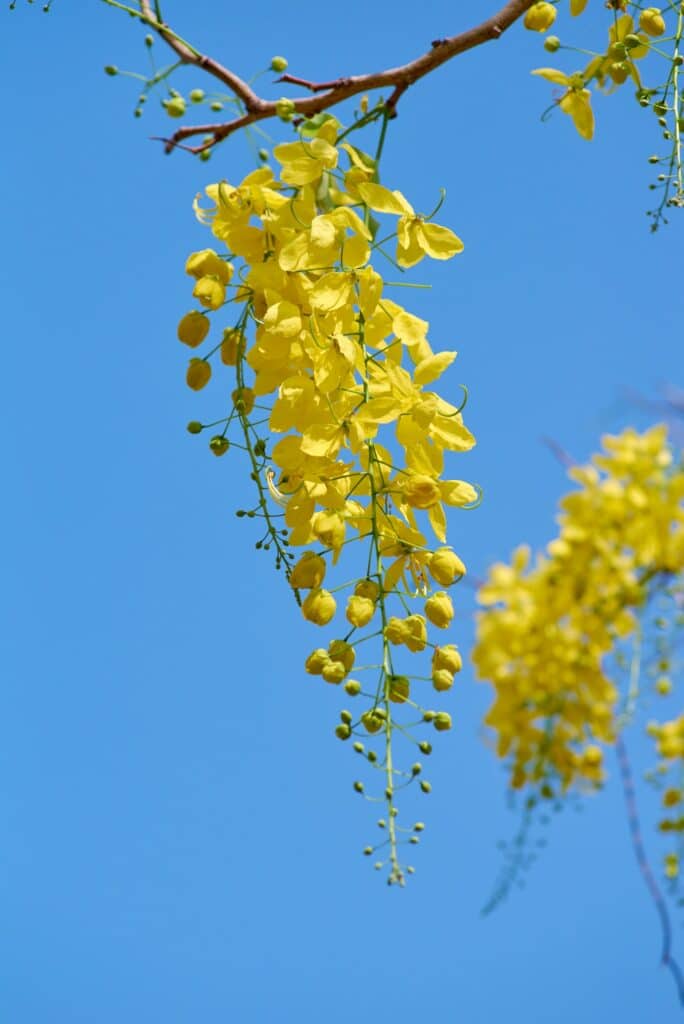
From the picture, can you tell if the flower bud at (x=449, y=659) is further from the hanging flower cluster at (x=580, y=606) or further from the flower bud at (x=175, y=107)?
the hanging flower cluster at (x=580, y=606)

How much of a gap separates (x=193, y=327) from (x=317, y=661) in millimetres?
385

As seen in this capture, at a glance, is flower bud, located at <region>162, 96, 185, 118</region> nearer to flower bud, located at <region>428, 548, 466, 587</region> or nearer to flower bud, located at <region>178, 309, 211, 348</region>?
flower bud, located at <region>178, 309, 211, 348</region>

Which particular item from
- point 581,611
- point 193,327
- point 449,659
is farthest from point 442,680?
point 581,611

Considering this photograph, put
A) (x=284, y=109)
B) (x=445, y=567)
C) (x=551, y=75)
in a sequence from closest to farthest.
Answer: (x=284, y=109)
(x=445, y=567)
(x=551, y=75)

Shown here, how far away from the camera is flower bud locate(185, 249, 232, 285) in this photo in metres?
1.18

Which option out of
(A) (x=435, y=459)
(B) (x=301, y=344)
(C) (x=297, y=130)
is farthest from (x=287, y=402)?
(C) (x=297, y=130)

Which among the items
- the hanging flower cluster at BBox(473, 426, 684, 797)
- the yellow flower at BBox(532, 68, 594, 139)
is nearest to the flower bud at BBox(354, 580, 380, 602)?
the yellow flower at BBox(532, 68, 594, 139)

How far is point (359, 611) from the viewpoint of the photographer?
3.62ft

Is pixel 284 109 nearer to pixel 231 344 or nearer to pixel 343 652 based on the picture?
pixel 231 344

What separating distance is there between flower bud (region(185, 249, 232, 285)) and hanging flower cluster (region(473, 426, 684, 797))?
5.85 ft

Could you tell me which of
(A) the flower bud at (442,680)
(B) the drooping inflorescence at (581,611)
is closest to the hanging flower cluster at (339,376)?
(A) the flower bud at (442,680)

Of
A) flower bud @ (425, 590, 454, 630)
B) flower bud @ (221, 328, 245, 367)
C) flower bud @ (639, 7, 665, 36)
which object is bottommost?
flower bud @ (425, 590, 454, 630)

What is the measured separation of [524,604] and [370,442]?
2.06 meters

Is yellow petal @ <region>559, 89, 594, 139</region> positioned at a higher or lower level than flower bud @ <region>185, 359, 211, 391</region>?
higher
